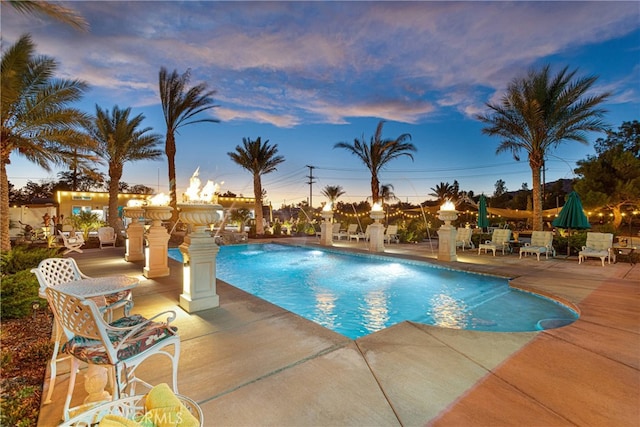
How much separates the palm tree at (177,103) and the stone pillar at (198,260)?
1095cm

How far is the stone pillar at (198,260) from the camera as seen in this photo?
4367 mm

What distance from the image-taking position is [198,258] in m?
4.41

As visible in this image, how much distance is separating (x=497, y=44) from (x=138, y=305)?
12.7m

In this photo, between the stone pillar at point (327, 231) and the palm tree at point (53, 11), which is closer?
the palm tree at point (53, 11)

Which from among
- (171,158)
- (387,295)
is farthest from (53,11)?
(171,158)

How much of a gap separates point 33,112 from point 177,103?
6.93 meters

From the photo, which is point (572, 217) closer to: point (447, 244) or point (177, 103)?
point (447, 244)

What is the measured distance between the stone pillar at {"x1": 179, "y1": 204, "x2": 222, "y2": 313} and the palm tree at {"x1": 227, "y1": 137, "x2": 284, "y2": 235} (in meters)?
13.3

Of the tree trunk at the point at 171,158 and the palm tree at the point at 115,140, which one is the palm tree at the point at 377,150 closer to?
the tree trunk at the point at 171,158

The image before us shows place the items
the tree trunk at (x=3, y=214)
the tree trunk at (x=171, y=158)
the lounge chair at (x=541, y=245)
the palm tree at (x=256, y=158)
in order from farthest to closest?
the palm tree at (x=256, y=158) < the tree trunk at (x=171, y=158) < the lounge chair at (x=541, y=245) < the tree trunk at (x=3, y=214)

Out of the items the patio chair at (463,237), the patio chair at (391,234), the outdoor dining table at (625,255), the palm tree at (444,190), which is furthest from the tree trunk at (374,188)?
the palm tree at (444,190)

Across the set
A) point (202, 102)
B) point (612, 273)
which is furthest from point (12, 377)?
point (202, 102)

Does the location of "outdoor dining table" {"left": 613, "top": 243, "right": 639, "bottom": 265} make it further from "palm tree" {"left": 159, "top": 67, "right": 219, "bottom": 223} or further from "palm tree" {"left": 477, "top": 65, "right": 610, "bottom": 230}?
"palm tree" {"left": 159, "top": 67, "right": 219, "bottom": 223}

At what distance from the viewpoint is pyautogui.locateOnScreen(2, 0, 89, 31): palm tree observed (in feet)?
13.4
